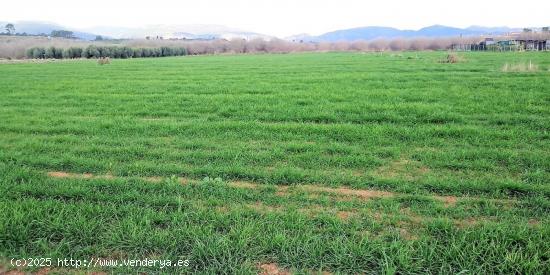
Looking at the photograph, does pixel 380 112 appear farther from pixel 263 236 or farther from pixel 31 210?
pixel 31 210

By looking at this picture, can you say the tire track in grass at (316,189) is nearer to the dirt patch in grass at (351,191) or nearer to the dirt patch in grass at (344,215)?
the dirt patch in grass at (351,191)

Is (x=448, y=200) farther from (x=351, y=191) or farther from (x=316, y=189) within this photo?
(x=316, y=189)

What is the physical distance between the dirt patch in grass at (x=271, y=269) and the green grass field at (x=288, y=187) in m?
0.02

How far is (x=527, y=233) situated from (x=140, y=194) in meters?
5.18

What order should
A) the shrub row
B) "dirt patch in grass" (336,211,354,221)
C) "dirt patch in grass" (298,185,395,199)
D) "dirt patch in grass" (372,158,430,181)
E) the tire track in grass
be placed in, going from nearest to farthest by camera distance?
Result: "dirt patch in grass" (336,211,354,221) < the tire track in grass < "dirt patch in grass" (298,185,395,199) < "dirt patch in grass" (372,158,430,181) < the shrub row

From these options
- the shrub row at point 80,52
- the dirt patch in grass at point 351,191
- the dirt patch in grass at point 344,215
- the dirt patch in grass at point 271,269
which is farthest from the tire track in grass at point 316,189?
the shrub row at point 80,52

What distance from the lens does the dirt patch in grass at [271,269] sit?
4012mm

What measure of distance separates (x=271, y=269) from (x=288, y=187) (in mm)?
2245

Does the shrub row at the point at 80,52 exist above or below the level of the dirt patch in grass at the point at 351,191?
above

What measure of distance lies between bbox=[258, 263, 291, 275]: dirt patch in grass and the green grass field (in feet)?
0.07

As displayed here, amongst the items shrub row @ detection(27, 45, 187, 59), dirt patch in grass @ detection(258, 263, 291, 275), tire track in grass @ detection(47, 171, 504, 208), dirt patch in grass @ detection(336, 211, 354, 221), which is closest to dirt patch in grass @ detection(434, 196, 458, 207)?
tire track in grass @ detection(47, 171, 504, 208)

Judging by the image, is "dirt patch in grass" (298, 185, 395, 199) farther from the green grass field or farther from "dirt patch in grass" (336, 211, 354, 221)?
"dirt patch in grass" (336, 211, 354, 221)

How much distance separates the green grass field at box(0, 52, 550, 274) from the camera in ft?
14.1

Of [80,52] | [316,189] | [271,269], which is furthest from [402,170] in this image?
[80,52]
